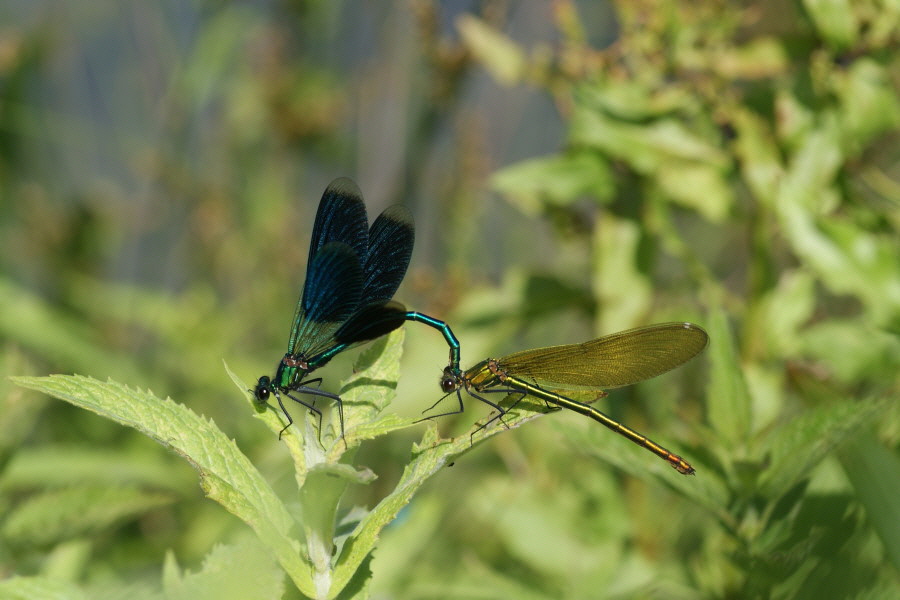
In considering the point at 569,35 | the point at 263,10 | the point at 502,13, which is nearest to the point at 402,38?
the point at 263,10

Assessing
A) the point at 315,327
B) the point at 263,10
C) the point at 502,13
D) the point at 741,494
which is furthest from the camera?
the point at 263,10

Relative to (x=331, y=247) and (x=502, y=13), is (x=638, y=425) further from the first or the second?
(x=502, y=13)

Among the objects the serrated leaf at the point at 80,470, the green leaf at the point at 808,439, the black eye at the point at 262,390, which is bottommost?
the green leaf at the point at 808,439

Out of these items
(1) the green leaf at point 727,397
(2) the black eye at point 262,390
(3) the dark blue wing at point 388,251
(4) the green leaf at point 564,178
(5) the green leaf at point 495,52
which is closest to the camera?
(1) the green leaf at point 727,397

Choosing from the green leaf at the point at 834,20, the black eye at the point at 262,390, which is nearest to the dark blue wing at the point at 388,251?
the black eye at the point at 262,390

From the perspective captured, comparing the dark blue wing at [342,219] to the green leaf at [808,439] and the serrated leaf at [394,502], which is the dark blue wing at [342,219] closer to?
the serrated leaf at [394,502]

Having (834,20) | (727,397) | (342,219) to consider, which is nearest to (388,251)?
(342,219)
